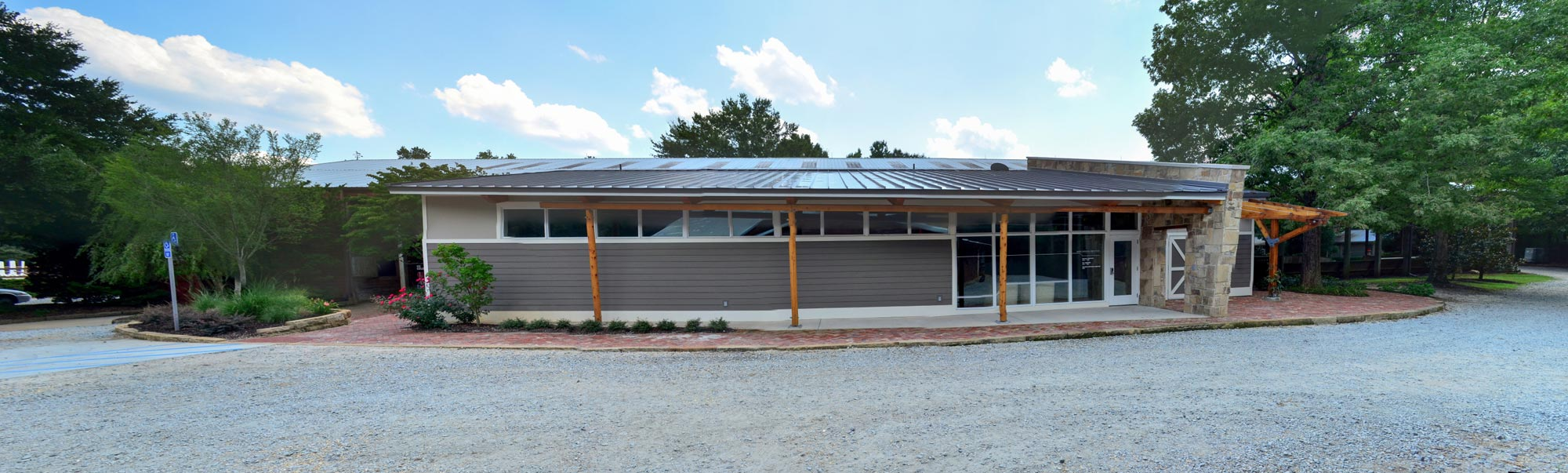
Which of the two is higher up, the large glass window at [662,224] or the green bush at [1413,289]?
the large glass window at [662,224]

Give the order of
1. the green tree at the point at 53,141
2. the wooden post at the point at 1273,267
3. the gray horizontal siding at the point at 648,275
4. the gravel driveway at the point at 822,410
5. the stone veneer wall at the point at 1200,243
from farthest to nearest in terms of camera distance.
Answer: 1. the green tree at the point at 53,141
2. the wooden post at the point at 1273,267
3. the gray horizontal siding at the point at 648,275
4. the stone veneer wall at the point at 1200,243
5. the gravel driveway at the point at 822,410

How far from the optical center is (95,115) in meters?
14.7

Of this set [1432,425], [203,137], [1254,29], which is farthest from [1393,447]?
[203,137]

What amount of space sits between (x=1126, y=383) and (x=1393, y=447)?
5.44 feet

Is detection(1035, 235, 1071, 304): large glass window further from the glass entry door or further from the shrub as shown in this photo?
the shrub

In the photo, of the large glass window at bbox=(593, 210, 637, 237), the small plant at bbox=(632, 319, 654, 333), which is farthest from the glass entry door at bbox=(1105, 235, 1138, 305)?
the large glass window at bbox=(593, 210, 637, 237)

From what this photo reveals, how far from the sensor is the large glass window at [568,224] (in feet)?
27.8

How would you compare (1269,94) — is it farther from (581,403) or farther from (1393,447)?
(581,403)

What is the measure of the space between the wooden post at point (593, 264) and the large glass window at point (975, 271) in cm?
608

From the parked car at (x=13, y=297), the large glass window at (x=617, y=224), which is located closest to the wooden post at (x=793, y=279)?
the large glass window at (x=617, y=224)

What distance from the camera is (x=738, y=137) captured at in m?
36.5

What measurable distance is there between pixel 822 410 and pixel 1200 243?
8065 millimetres

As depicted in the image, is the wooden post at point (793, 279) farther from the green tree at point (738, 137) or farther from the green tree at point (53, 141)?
the green tree at point (738, 137)

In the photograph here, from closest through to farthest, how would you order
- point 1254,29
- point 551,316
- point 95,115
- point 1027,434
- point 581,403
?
point 1027,434
point 581,403
point 551,316
point 1254,29
point 95,115
